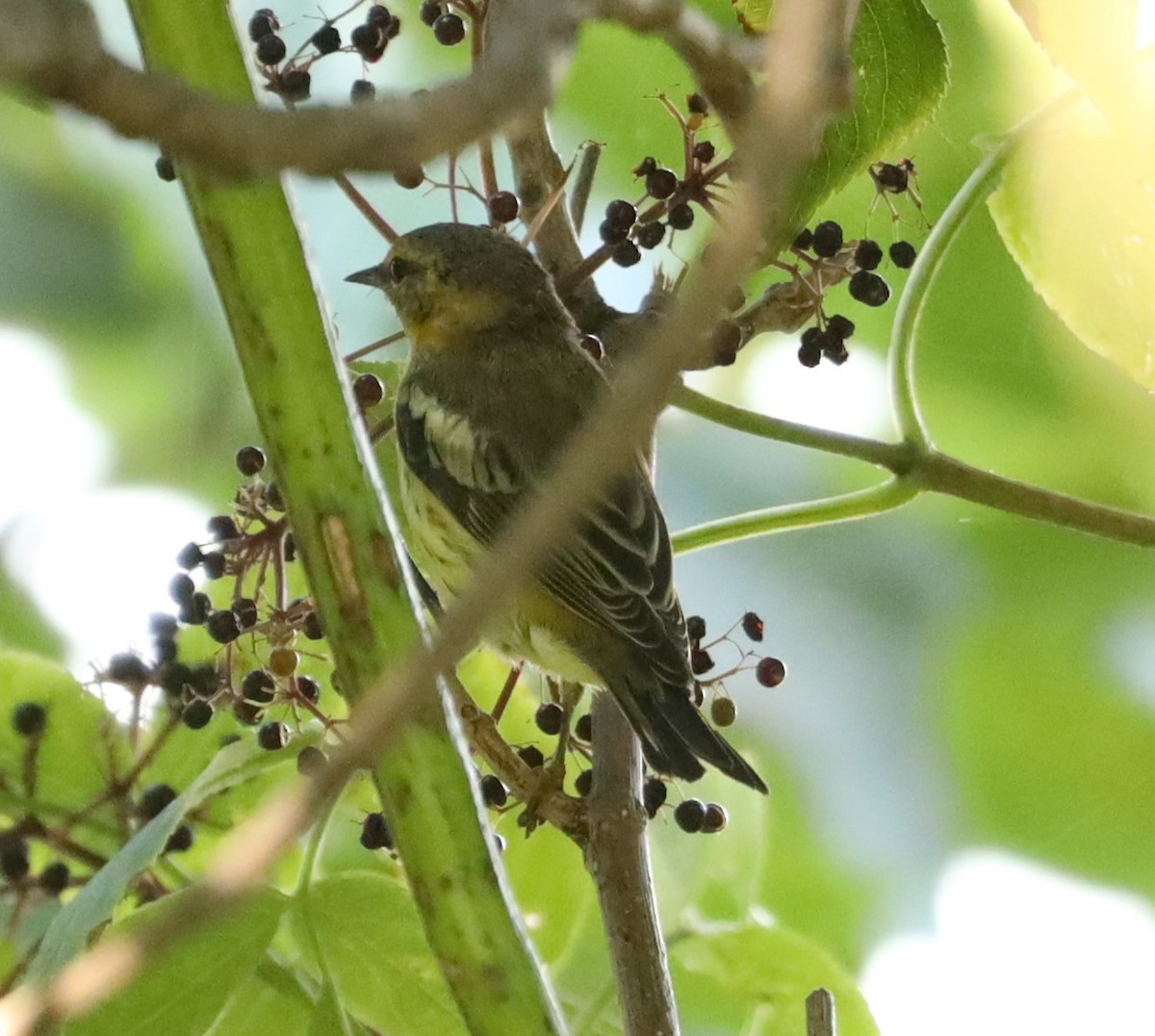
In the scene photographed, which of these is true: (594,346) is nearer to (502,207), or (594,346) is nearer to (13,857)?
(502,207)

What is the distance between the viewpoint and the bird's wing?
1.64 metres

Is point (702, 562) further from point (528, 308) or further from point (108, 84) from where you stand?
point (108, 84)

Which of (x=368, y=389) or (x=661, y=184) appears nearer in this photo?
(x=661, y=184)

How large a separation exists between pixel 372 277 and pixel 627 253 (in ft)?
3.20

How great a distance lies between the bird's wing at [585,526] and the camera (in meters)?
1.64

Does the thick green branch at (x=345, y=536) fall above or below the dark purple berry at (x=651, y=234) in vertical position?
below

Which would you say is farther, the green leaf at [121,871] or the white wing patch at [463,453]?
the white wing patch at [463,453]

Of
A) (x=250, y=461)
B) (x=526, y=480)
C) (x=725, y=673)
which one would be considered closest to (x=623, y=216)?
(x=250, y=461)

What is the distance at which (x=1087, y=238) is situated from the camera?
1.17 m

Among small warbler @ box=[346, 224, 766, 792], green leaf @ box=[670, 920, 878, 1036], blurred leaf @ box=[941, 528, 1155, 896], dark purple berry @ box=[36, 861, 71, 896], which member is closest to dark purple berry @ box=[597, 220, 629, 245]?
small warbler @ box=[346, 224, 766, 792]

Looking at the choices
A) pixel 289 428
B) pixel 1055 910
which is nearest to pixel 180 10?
pixel 289 428

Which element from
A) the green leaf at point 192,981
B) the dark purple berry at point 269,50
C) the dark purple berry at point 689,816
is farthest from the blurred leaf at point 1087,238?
the green leaf at point 192,981

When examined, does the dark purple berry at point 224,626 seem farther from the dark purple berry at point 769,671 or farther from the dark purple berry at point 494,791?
the dark purple berry at point 769,671

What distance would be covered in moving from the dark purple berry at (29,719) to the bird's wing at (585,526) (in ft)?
1.89
